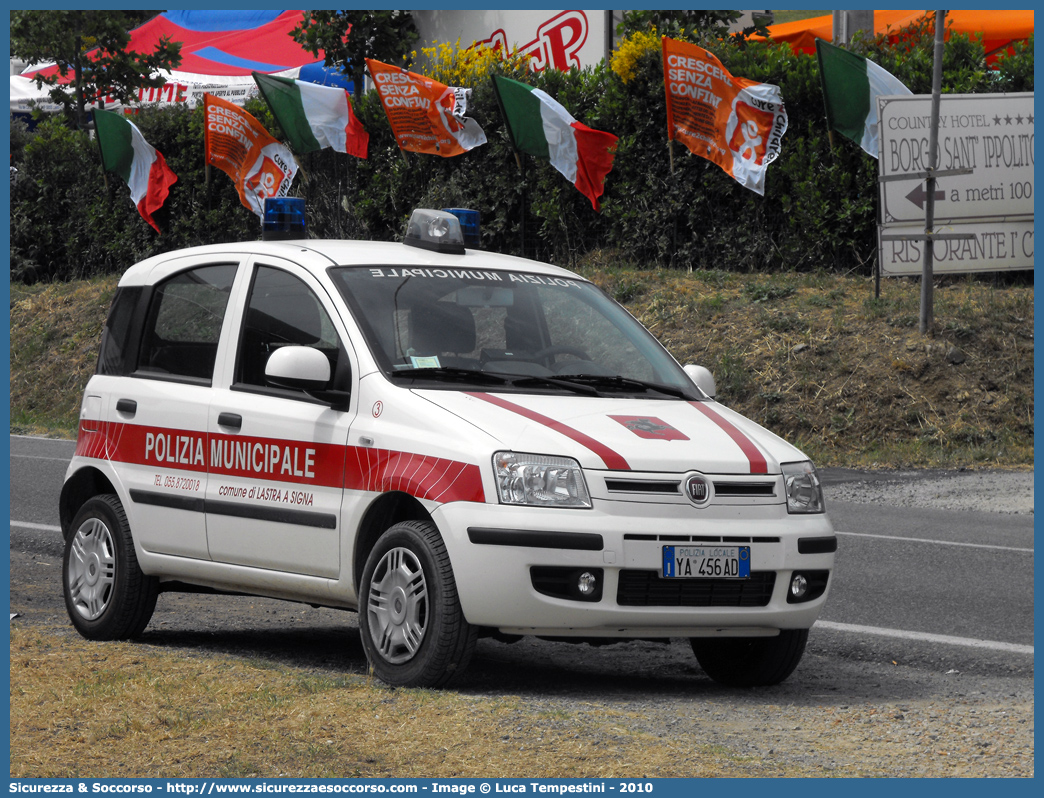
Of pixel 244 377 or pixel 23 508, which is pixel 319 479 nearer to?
pixel 244 377

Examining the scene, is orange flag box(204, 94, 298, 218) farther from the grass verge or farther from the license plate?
the license plate

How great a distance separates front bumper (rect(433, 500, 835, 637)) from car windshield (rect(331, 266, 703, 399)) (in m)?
0.84

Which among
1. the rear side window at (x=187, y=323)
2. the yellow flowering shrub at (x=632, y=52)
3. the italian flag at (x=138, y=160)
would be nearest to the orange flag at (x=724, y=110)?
the yellow flowering shrub at (x=632, y=52)

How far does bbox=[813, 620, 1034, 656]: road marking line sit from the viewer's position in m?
7.38

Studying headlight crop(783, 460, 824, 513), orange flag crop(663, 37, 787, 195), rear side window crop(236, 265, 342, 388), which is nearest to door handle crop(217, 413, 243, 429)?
rear side window crop(236, 265, 342, 388)

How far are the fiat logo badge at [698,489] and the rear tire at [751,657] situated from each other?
864mm

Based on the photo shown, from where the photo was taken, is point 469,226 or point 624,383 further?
point 469,226

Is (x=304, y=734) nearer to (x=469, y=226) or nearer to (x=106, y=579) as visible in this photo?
(x=106, y=579)

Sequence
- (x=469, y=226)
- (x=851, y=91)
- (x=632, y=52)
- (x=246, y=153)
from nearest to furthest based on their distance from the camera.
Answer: (x=469, y=226), (x=851, y=91), (x=632, y=52), (x=246, y=153)

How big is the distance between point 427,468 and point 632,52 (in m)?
15.5

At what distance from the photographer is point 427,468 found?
583 cm

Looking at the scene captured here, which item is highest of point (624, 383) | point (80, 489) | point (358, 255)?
point (358, 255)

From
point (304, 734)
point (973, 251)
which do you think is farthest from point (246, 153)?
point (304, 734)

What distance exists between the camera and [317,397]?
638cm
